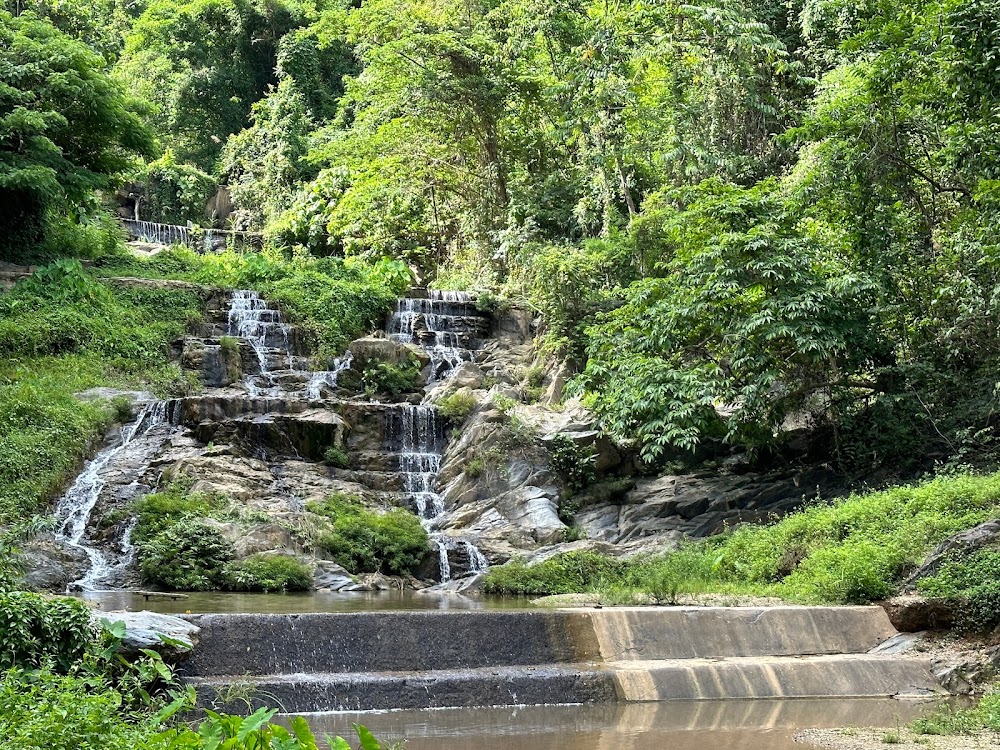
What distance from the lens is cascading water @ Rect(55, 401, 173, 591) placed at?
11625mm

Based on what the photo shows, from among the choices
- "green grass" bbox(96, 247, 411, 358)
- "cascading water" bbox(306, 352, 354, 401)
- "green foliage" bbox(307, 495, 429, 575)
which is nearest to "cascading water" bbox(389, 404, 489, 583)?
"green foliage" bbox(307, 495, 429, 575)

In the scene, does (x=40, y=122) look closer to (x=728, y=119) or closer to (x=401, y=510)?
(x=401, y=510)

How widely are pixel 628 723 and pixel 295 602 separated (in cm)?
455

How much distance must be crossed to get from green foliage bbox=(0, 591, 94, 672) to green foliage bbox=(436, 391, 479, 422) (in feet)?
37.6

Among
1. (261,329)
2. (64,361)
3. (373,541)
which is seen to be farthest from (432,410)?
(64,361)

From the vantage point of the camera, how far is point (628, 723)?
598cm

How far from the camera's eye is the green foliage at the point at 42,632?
4980mm

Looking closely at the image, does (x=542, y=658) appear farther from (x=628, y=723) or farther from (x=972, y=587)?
(x=972, y=587)

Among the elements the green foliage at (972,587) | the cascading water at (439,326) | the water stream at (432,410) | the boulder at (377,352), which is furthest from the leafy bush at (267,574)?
the cascading water at (439,326)

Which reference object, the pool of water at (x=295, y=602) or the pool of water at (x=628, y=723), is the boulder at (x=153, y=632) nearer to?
the pool of water at (x=628, y=723)

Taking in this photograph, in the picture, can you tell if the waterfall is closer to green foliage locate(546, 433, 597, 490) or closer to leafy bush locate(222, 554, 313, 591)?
green foliage locate(546, 433, 597, 490)

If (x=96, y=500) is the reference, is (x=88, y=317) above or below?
above

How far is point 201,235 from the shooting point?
3006cm

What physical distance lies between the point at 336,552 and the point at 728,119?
13.8 m
